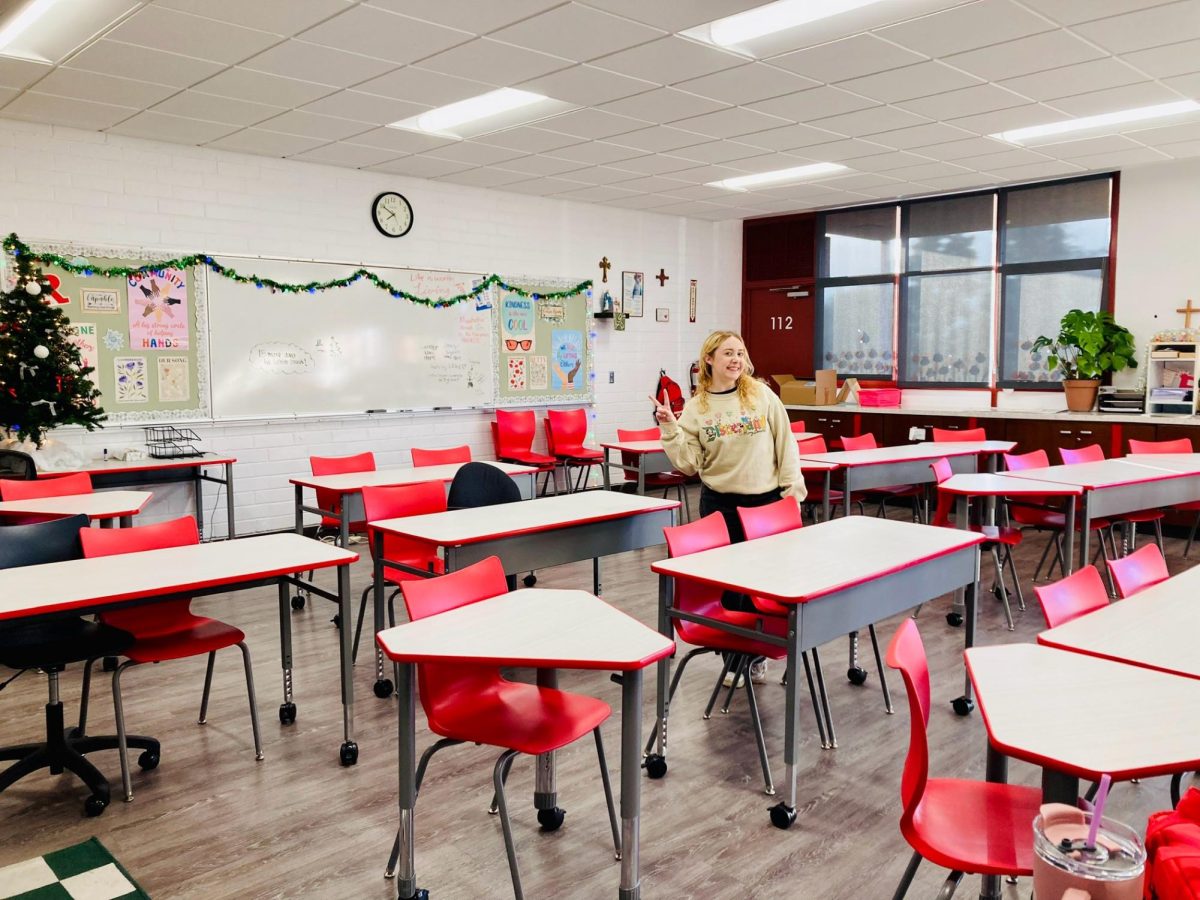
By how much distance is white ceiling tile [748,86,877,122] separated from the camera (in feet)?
16.9

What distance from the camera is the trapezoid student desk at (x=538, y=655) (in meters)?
2.09

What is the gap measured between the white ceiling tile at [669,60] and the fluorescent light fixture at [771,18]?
10 centimetres

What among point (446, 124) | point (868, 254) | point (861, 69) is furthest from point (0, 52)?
point (868, 254)

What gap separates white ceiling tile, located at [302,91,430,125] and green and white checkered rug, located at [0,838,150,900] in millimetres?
4084

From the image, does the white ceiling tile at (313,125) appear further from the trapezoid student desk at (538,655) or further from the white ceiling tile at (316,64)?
the trapezoid student desk at (538,655)

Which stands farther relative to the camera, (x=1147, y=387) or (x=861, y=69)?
(x=1147, y=387)

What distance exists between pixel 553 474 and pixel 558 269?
6.44 ft

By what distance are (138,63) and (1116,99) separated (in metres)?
5.48

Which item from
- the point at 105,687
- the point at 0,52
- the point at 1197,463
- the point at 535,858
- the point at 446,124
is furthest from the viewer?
the point at 446,124

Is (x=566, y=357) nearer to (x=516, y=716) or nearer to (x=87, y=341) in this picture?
(x=87, y=341)

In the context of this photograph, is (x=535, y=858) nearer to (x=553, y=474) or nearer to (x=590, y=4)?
(x=590, y=4)

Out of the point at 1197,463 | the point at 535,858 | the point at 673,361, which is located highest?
the point at 673,361

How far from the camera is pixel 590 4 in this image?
3867 millimetres

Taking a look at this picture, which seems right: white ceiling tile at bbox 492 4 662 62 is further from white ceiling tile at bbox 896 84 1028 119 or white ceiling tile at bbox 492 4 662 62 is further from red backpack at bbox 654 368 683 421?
red backpack at bbox 654 368 683 421
